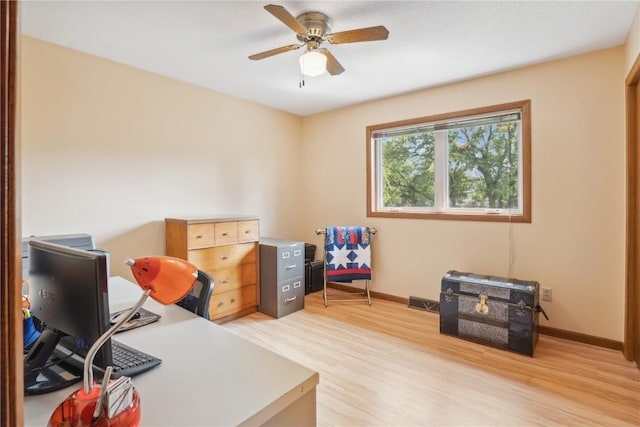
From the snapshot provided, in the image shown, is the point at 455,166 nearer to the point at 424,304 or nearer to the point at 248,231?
the point at 424,304

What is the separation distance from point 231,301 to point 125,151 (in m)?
1.66

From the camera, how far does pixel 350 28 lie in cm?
227

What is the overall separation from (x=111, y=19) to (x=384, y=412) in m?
2.94

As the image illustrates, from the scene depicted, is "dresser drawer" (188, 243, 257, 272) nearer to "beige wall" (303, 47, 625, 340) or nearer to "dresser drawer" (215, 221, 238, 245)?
"dresser drawer" (215, 221, 238, 245)

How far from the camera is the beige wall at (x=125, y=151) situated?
2.41m

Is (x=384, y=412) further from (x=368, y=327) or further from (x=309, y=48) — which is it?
(x=309, y=48)

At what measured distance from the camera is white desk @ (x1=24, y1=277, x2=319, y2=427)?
0.80 metres

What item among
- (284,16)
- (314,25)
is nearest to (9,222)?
(284,16)

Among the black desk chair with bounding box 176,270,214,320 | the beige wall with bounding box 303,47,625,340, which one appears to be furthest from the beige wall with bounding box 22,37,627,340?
the black desk chair with bounding box 176,270,214,320

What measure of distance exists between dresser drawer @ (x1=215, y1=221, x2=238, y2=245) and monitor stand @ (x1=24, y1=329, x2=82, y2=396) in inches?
80.1

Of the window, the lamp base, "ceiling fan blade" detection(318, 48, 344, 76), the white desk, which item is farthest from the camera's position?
the window

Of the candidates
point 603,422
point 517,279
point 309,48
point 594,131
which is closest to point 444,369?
point 603,422

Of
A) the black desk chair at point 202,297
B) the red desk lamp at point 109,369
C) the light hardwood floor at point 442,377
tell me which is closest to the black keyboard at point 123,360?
the red desk lamp at point 109,369

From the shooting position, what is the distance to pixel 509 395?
1993 millimetres
